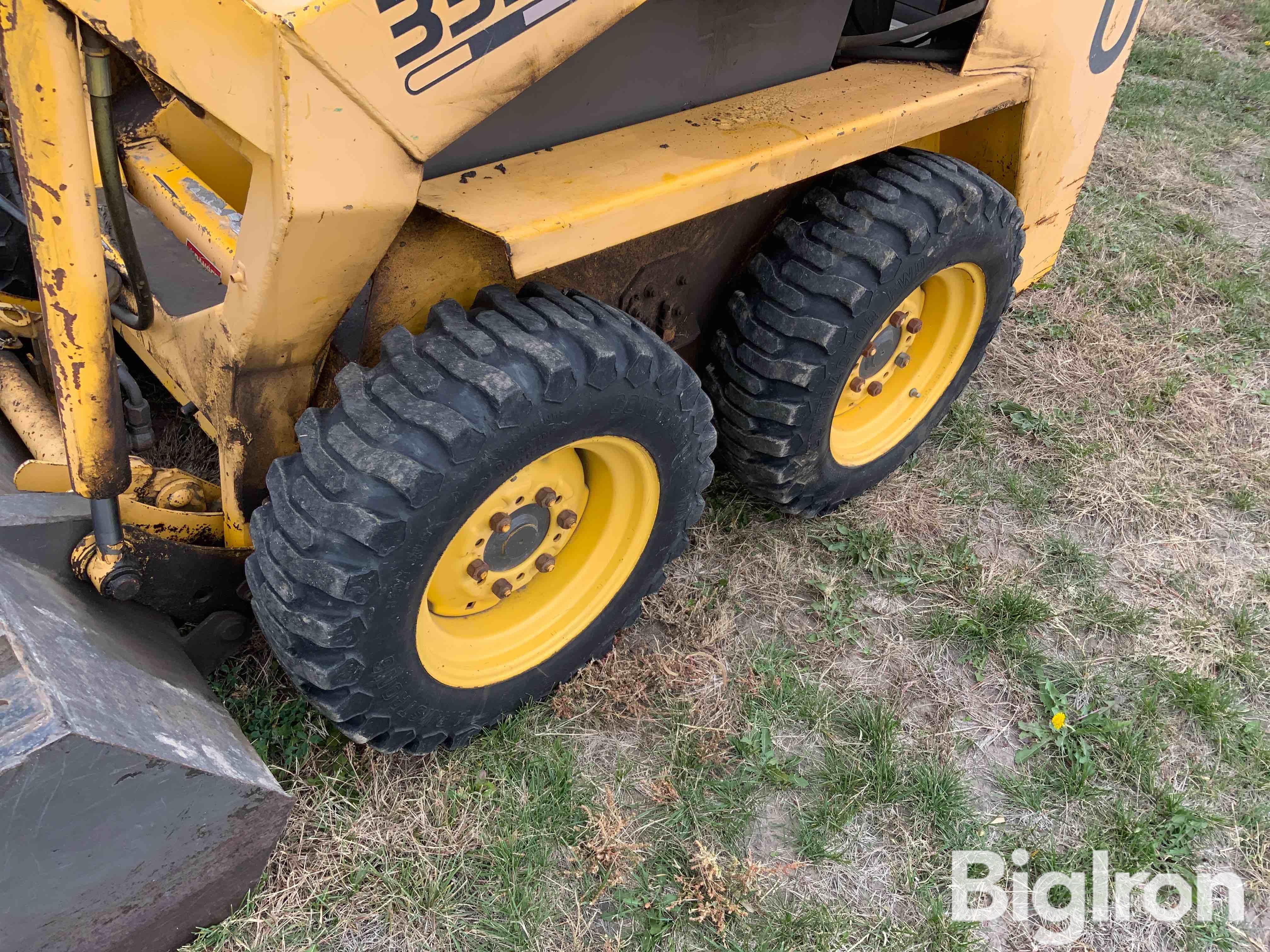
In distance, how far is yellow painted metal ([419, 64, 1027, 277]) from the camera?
154 cm

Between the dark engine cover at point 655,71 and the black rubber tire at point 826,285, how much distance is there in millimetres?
350

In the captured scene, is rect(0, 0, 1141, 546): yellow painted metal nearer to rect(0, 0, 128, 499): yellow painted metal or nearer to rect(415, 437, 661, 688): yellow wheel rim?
rect(0, 0, 128, 499): yellow painted metal

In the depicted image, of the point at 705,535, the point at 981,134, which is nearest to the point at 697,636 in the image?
the point at 705,535

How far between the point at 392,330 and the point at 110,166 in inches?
19.3

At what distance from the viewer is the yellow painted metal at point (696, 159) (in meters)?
1.54

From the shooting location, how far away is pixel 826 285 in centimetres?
216

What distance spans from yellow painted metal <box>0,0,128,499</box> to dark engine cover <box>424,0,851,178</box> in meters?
0.53

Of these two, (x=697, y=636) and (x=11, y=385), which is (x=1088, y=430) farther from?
(x=11, y=385)

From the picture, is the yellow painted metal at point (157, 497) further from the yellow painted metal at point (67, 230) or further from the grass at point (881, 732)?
the grass at point (881, 732)

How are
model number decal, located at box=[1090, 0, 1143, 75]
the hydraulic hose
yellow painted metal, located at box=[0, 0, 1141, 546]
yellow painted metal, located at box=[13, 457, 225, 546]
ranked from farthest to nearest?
model number decal, located at box=[1090, 0, 1143, 75] < yellow painted metal, located at box=[13, 457, 225, 546] < the hydraulic hose < yellow painted metal, located at box=[0, 0, 1141, 546]

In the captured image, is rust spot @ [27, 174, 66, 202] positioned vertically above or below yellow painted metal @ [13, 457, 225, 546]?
above

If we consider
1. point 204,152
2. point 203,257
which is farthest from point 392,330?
point 204,152
